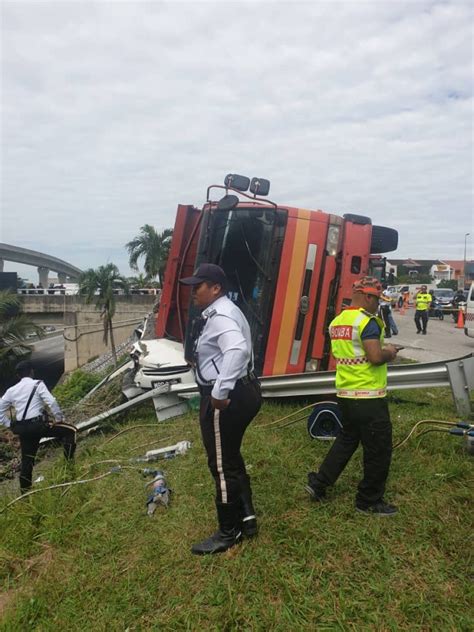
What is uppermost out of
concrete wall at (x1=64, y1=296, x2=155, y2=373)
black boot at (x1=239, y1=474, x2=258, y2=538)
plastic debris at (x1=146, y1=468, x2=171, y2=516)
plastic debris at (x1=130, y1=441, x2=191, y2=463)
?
black boot at (x1=239, y1=474, x2=258, y2=538)

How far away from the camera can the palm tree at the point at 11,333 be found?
59.4 feet

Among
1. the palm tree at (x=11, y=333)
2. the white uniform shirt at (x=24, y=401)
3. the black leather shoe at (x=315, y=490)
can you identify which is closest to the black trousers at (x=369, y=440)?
the black leather shoe at (x=315, y=490)

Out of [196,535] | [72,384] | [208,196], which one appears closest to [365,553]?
[196,535]

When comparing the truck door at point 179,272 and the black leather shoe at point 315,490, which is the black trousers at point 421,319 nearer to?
the truck door at point 179,272

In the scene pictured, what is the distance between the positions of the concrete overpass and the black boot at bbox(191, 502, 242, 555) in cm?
4665

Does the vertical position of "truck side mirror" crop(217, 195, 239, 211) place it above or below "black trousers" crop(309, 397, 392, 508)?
above

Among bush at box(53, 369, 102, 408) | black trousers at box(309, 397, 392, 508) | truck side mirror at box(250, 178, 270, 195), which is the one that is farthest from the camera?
bush at box(53, 369, 102, 408)

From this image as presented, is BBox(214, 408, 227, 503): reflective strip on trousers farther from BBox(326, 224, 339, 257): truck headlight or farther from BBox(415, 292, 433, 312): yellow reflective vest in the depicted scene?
BBox(415, 292, 433, 312): yellow reflective vest

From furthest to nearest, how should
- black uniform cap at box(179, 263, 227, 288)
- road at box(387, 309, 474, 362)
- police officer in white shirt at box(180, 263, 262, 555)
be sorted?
road at box(387, 309, 474, 362) < black uniform cap at box(179, 263, 227, 288) < police officer in white shirt at box(180, 263, 262, 555)

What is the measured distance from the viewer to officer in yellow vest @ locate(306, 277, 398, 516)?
2.76m

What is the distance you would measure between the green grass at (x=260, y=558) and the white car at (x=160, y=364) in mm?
1769

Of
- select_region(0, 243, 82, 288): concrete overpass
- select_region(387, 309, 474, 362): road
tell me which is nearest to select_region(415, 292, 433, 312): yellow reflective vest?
select_region(387, 309, 474, 362): road

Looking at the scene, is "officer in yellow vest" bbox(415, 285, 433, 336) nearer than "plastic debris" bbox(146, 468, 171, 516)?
No

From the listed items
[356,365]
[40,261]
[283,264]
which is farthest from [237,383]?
[40,261]
